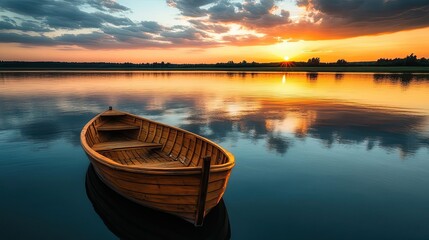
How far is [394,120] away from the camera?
22.0 metres

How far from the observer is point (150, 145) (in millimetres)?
10688

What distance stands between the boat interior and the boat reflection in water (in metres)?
1.55

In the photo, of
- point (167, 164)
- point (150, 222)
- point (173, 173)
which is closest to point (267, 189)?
point (167, 164)

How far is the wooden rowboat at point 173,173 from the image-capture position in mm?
5988

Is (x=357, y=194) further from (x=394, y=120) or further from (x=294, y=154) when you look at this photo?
(x=394, y=120)

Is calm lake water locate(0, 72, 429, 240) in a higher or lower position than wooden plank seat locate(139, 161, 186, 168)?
lower

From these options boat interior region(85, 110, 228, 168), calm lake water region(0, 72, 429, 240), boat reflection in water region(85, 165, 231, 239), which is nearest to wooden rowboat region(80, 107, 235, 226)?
boat interior region(85, 110, 228, 168)

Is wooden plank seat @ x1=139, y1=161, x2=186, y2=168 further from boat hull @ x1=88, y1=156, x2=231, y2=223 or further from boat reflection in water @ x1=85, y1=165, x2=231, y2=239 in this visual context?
boat hull @ x1=88, y1=156, x2=231, y2=223

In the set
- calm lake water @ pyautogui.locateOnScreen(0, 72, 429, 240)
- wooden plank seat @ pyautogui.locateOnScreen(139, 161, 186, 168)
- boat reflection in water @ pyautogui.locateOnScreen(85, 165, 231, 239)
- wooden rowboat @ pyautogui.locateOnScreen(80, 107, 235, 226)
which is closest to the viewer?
wooden rowboat @ pyautogui.locateOnScreen(80, 107, 235, 226)

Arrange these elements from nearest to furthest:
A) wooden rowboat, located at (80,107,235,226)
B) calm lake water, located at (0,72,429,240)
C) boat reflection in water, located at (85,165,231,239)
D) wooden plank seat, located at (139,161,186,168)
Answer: wooden rowboat, located at (80,107,235,226) → boat reflection in water, located at (85,165,231,239) → calm lake water, located at (0,72,429,240) → wooden plank seat, located at (139,161,186,168)

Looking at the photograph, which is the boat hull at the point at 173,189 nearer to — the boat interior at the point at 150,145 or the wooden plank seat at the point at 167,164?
the boat interior at the point at 150,145

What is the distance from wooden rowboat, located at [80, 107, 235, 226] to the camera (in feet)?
19.6

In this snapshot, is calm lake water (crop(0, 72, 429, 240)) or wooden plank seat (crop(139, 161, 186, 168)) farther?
wooden plank seat (crop(139, 161, 186, 168))

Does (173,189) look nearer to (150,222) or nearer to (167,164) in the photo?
(150,222)
